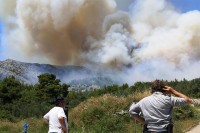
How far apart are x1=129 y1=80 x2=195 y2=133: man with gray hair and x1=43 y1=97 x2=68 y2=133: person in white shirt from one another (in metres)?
1.89

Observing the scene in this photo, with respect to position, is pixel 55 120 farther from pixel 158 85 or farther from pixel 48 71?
pixel 48 71

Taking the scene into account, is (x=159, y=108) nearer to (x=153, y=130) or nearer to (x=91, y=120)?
(x=153, y=130)

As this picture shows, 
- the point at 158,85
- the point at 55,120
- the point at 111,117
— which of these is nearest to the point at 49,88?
the point at 111,117

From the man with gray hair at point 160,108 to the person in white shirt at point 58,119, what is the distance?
1890mm

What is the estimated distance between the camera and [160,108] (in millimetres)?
6117

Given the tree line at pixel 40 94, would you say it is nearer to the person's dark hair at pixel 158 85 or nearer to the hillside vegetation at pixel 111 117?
the hillside vegetation at pixel 111 117

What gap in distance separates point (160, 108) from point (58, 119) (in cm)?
230

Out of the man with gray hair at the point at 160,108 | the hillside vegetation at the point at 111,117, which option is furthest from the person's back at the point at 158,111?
the hillside vegetation at the point at 111,117

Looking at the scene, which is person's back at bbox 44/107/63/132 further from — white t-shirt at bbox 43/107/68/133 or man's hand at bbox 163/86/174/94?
man's hand at bbox 163/86/174/94

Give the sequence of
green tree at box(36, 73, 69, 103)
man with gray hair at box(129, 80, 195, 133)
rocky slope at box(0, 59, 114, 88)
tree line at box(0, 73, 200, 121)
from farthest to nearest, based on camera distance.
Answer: rocky slope at box(0, 59, 114, 88)
green tree at box(36, 73, 69, 103)
tree line at box(0, 73, 200, 121)
man with gray hair at box(129, 80, 195, 133)

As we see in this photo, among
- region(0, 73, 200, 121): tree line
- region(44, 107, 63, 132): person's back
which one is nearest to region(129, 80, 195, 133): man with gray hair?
region(44, 107, 63, 132): person's back

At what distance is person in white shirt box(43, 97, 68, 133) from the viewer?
7754mm

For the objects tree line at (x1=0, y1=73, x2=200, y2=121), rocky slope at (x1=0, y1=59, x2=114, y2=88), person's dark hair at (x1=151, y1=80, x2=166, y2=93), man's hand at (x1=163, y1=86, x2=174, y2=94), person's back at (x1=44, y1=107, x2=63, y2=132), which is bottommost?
person's back at (x1=44, y1=107, x2=63, y2=132)

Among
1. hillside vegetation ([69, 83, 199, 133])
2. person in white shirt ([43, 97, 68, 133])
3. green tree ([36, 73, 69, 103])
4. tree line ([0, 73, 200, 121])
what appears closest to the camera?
person in white shirt ([43, 97, 68, 133])
